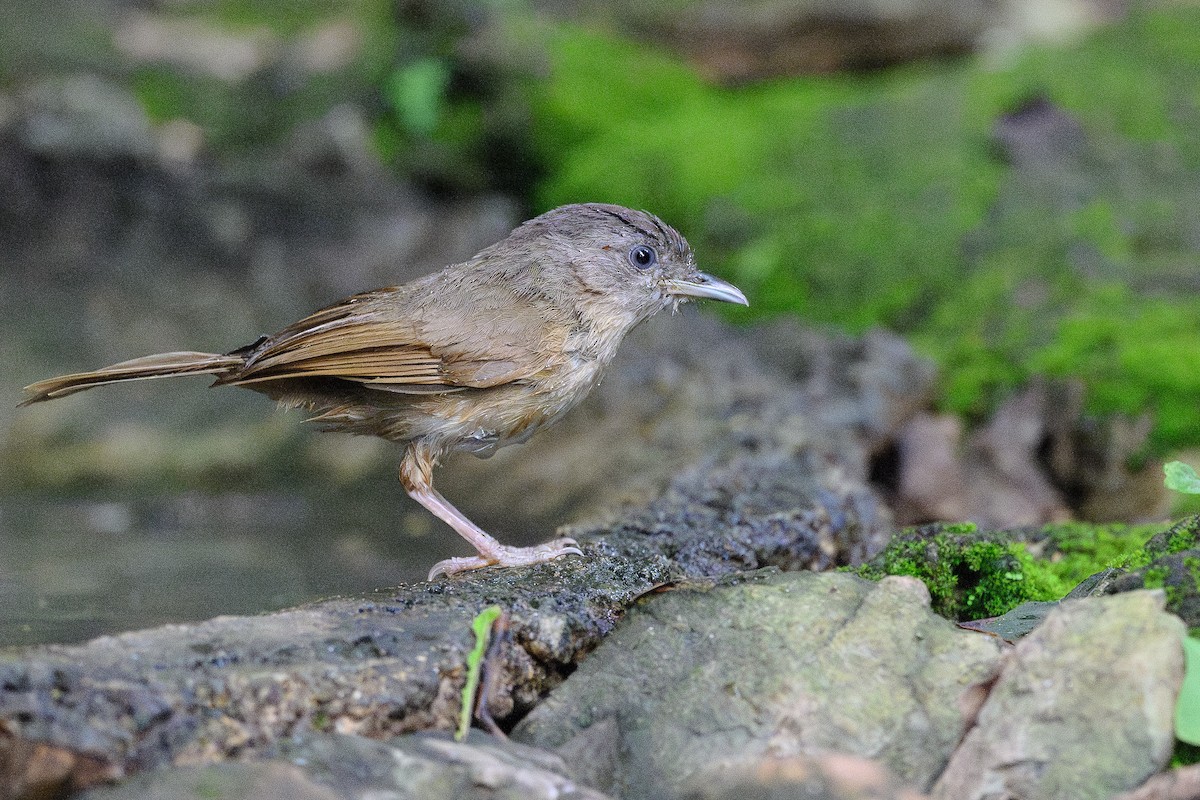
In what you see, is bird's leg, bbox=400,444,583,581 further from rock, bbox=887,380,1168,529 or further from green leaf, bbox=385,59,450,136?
green leaf, bbox=385,59,450,136

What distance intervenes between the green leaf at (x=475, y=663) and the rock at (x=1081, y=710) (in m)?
1.03

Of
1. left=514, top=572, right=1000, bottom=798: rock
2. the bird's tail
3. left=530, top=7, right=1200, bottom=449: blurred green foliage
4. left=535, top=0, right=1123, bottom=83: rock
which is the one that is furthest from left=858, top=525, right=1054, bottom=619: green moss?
left=535, top=0, right=1123, bottom=83: rock

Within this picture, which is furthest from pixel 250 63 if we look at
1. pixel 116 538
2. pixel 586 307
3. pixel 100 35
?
pixel 586 307

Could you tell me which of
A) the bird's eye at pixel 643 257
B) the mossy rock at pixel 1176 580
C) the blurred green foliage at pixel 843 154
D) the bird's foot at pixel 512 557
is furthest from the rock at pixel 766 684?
the blurred green foliage at pixel 843 154

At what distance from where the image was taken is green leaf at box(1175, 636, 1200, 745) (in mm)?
2436

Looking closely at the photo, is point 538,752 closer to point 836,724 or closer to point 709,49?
point 836,724

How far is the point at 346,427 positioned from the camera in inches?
178

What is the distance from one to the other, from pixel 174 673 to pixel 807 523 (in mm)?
2447

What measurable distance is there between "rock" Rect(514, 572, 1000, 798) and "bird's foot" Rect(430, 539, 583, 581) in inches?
29.7

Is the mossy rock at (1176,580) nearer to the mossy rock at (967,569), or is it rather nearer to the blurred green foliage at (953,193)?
the mossy rock at (967,569)

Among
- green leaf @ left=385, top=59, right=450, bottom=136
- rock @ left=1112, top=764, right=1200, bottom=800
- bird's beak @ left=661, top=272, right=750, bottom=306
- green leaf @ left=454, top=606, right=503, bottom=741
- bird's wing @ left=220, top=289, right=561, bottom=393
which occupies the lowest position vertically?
rock @ left=1112, top=764, right=1200, bottom=800

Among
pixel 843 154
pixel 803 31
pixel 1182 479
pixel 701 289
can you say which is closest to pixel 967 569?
pixel 1182 479

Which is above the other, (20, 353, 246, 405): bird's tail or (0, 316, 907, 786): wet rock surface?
(20, 353, 246, 405): bird's tail

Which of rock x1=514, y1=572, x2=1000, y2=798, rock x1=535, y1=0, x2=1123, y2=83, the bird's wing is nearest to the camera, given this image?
rock x1=514, y1=572, x2=1000, y2=798
